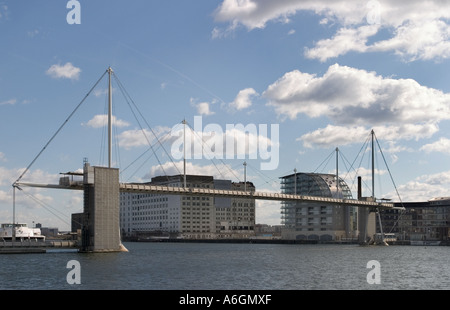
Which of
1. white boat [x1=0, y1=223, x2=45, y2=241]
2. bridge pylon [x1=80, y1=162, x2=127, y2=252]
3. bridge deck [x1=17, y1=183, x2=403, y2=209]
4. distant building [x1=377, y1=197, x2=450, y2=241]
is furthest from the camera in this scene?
distant building [x1=377, y1=197, x2=450, y2=241]

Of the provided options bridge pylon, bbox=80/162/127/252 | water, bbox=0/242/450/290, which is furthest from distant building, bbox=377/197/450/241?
water, bbox=0/242/450/290

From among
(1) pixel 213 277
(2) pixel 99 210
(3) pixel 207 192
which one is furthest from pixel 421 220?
(1) pixel 213 277

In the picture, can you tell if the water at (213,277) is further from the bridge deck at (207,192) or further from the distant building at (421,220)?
the distant building at (421,220)

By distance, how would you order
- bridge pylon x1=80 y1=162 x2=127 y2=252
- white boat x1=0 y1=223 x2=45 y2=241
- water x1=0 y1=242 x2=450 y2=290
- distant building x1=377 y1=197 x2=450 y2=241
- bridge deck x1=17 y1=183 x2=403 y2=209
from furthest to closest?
distant building x1=377 y1=197 x2=450 y2=241, white boat x1=0 y1=223 x2=45 y2=241, bridge deck x1=17 y1=183 x2=403 y2=209, bridge pylon x1=80 y1=162 x2=127 y2=252, water x1=0 y1=242 x2=450 y2=290

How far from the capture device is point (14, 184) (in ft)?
276

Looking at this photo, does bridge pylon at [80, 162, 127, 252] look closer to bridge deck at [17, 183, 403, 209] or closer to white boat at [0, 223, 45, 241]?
bridge deck at [17, 183, 403, 209]

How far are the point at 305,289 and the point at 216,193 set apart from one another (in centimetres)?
7253

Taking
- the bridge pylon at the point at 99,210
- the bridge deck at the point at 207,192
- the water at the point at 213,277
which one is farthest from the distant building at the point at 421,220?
the water at the point at 213,277

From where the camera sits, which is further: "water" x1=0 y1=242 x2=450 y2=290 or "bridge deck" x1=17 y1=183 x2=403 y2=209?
"bridge deck" x1=17 y1=183 x2=403 y2=209

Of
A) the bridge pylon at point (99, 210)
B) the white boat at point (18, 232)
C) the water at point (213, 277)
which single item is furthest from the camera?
the white boat at point (18, 232)

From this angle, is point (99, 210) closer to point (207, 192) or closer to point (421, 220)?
point (207, 192)

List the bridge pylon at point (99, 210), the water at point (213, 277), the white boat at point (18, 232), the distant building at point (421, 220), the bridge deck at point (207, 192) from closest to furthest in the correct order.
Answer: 1. the water at point (213, 277)
2. the bridge pylon at point (99, 210)
3. the bridge deck at point (207, 192)
4. the white boat at point (18, 232)
5. the distant building at point (421, 220)

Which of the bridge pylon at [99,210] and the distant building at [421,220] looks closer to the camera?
the bridge pylon at [99,210]
